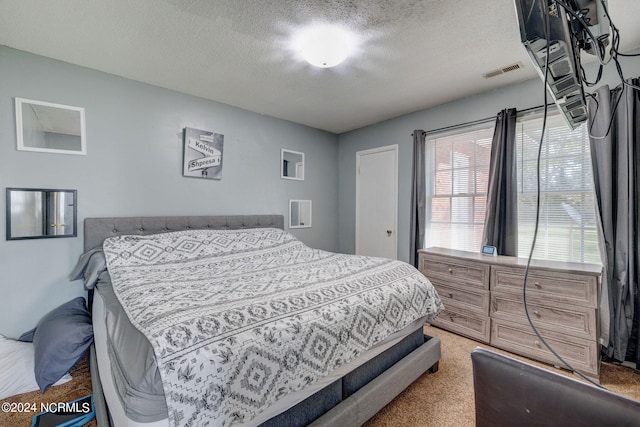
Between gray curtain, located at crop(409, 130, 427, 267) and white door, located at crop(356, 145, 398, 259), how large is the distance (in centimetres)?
35

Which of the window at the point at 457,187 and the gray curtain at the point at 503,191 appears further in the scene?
the window at the point at 457,187

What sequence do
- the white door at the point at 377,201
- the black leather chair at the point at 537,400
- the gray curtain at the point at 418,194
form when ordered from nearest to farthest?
1. the black leather chair at the point at 537,400
2. the gray curtain at the point at 418,194
3. the white door at the point at 377,201

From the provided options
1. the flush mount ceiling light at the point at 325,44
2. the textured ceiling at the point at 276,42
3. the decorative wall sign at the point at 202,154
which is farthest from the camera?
the decorative wall sign at the point at 202,154

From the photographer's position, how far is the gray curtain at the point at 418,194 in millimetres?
3281

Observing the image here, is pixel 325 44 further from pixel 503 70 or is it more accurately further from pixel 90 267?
pixel 90 267

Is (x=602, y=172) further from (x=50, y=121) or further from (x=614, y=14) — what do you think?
(x=50, y=121)

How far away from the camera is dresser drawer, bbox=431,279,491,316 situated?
2.42 meters

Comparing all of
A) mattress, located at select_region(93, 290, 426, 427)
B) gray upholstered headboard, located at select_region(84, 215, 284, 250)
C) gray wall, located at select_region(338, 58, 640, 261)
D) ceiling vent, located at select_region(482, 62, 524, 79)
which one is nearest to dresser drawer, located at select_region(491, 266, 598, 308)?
gray wall, located at select_region(338, 58, 640, 261)

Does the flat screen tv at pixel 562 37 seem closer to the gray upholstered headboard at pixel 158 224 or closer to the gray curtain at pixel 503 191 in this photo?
the gray curtain at pixel 503 191

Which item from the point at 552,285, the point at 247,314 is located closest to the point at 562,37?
the point at 247,314

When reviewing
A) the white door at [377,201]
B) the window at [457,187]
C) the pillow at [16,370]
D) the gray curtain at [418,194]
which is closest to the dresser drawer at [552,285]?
the window at [457,187]

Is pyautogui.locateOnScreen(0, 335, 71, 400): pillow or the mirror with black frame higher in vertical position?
the mirror with black frame

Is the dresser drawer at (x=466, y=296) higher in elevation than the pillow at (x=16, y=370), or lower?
higher

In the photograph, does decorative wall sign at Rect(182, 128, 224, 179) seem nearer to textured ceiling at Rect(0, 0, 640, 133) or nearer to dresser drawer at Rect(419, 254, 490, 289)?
textured ceiling at Rect(0, 0, 640, 133)
